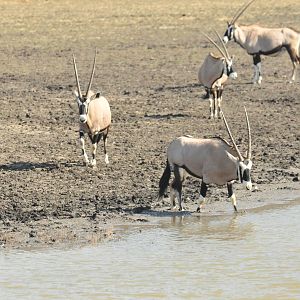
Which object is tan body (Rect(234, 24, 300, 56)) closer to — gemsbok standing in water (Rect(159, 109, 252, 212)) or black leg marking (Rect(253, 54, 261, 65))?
black leg marking (Rect(253, 54, 261, 65))

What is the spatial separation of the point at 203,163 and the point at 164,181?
47 centimetres

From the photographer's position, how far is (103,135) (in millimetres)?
12930

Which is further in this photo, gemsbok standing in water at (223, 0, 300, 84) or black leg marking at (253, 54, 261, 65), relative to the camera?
gemsbok standing in water at (223, 0, 300, 84)

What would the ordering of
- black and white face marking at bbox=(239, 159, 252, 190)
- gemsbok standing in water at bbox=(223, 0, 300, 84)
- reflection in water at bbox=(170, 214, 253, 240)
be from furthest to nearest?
gemsbok standing in water at bbox=(223, 0, 300, 84) < black and white face marking at bbox=(239, 159, 252, 190) < reflection in water at bbox=(170, 214, 253, 240)

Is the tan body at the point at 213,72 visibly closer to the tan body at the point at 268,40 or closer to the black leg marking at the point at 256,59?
the black leg marking at the point at 256,59

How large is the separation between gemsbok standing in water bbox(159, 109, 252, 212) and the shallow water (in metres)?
0.32

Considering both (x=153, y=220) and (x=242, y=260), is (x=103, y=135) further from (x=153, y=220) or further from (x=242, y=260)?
(x=242, y=260)

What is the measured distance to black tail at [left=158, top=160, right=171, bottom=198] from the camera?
35.2ft

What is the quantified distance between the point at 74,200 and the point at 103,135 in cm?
205

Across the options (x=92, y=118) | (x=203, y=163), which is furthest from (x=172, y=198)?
(x=92, y=118)

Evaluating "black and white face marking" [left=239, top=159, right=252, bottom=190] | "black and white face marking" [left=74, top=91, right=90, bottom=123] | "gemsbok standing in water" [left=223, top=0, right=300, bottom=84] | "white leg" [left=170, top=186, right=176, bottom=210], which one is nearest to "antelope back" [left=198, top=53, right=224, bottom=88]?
"gemsbok standing in water" [left=223, top=0, right=300, bottom=84]

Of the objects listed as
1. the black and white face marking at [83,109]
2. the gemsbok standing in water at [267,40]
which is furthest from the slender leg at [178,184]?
the gemsbok standing in water at [267,40]

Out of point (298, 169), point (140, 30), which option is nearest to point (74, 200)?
point (298, 169)

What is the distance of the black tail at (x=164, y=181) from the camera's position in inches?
422
